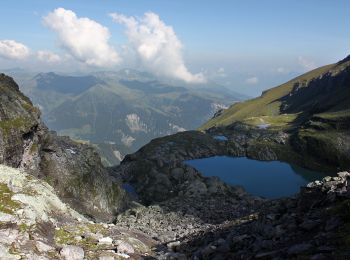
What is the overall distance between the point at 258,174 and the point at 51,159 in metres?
102

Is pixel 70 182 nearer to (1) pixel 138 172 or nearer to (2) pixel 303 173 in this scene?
(1) pixel 138 172

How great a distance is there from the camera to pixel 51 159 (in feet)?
231

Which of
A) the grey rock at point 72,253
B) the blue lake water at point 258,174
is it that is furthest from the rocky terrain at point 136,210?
the blue lake water at point 258,174

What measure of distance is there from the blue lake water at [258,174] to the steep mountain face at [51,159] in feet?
217

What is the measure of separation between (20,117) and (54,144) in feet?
38.2

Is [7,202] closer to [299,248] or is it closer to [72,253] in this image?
[72,253]

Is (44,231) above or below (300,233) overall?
above

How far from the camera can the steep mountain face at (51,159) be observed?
60.6 m

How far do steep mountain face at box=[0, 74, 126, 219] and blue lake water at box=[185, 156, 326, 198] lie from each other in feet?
217

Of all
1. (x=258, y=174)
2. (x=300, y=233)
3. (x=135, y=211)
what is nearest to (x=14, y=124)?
(x=135, y=211)

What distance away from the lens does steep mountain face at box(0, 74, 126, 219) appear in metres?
60.6

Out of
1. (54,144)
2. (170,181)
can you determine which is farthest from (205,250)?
(170,181)

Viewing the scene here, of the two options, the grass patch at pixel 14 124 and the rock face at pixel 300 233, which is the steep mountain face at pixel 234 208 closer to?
the rock face at pixel 300 233

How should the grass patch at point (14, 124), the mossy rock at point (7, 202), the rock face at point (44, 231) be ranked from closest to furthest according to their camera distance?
the rock face at point (44, 231) < the mossy rock at point (7, 202) < the grass patch at point (14, 124)
